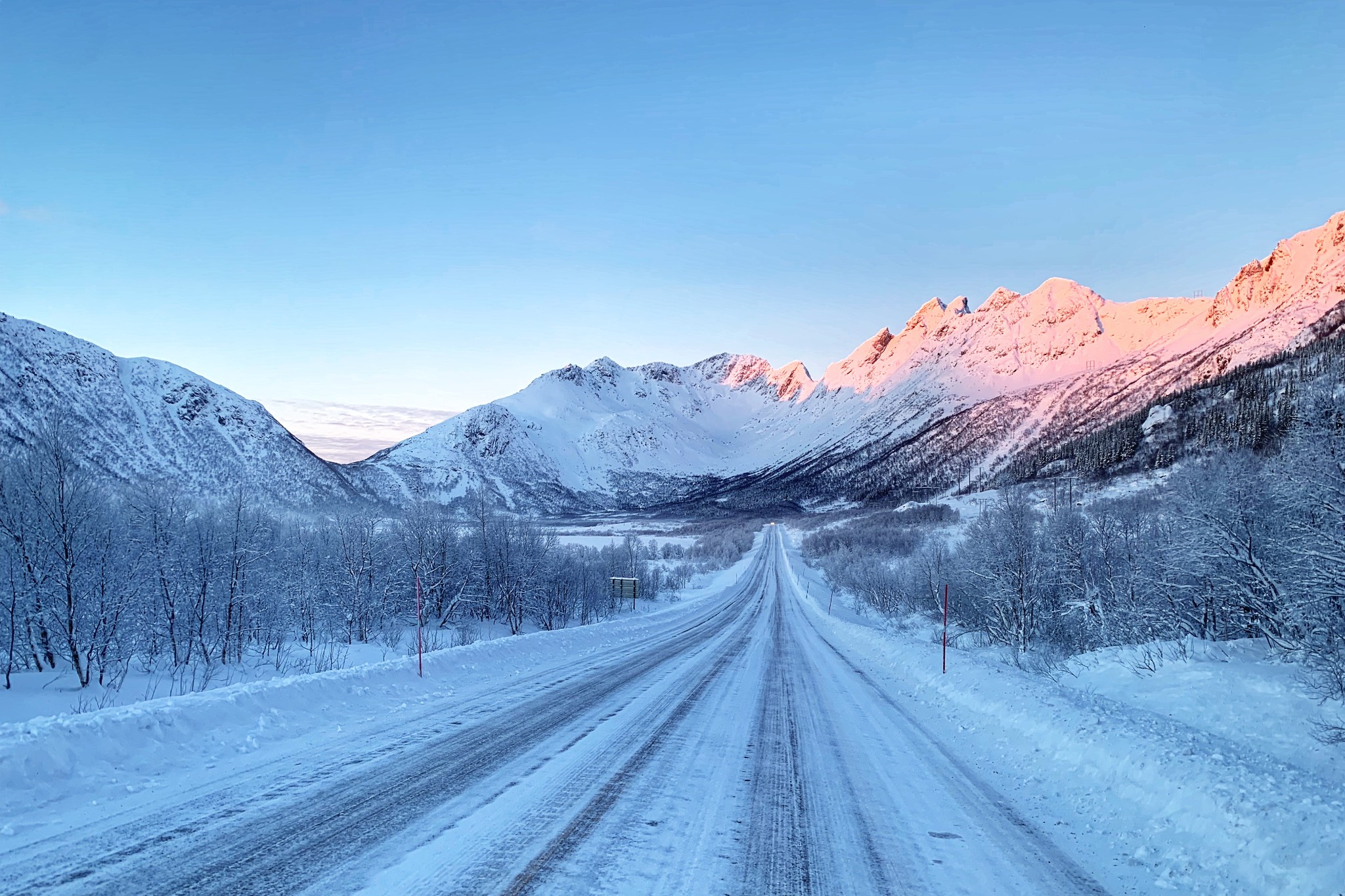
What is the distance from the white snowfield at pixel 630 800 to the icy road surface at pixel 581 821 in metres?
0.03

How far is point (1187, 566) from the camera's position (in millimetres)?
20641

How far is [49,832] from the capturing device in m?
5.16

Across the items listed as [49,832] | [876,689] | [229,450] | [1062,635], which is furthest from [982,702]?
[229,450]

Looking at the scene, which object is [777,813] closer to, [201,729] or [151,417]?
[201,729]

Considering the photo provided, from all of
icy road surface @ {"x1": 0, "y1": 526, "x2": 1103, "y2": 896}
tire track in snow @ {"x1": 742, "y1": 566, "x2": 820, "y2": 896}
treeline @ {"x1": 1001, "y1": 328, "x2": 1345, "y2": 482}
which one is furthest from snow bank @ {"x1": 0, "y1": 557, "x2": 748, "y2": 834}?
treeline @ {"x1": 1001, "y1": 328, "x2": 1345, "y2": 482}

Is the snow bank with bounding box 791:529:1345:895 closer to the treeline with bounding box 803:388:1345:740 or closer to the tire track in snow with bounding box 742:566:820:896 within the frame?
the treeline with bounding box 803:388:1345:740

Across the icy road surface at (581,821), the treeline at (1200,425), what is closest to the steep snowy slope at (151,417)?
the icy road surface at (581,821)

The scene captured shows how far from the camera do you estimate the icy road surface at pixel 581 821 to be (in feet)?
15.5

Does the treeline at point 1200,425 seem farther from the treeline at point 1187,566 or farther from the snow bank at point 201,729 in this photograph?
the snow bank at point 201,729

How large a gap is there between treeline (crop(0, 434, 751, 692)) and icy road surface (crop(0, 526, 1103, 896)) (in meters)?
10.8

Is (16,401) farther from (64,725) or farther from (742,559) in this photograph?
(64,725)

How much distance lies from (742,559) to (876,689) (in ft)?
263

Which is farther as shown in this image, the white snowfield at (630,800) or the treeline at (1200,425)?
the treeline at (1200,425)

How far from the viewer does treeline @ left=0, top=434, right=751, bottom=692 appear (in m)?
21.2
